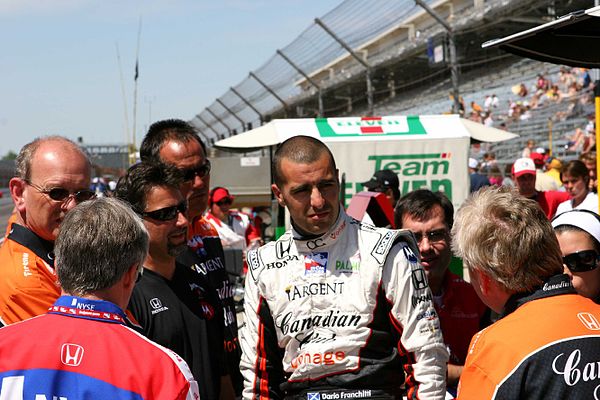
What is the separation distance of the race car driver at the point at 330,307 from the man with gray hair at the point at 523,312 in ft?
1.43

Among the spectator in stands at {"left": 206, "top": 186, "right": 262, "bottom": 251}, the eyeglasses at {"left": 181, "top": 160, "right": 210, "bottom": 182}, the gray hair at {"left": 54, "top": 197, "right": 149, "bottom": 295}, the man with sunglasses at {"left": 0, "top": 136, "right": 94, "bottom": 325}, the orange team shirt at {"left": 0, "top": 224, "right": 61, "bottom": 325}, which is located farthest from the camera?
the spectator in stands at {"left": 206, "top": 186, "right": 262, "bottom": 251}

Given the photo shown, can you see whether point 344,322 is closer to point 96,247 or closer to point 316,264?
point 316,264

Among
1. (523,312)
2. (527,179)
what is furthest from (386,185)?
(523,312)

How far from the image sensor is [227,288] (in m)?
3.66

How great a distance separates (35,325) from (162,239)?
1170mm

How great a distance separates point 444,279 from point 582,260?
0.82m

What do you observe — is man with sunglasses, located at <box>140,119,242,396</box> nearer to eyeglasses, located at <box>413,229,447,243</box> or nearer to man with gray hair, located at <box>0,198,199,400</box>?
eyeglasses, located at <box>413,229,447,243</box>

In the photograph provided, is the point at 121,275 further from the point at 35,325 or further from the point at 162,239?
the point at 162,239

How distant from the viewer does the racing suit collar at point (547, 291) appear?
7.33 ft

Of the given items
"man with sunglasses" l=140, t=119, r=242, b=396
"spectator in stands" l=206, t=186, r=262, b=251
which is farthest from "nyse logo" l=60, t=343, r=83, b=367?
"spectator in stands" l=206, t=186, r=262, b=251

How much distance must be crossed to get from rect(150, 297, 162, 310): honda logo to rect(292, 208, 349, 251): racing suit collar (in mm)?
609

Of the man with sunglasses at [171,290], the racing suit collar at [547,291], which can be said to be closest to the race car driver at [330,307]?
the man with sunglasses at [171,290]

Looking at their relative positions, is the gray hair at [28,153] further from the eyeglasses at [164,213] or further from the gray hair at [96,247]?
the gray hair at [96,247]

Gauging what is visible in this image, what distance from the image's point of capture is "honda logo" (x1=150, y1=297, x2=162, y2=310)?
9.84 feet
